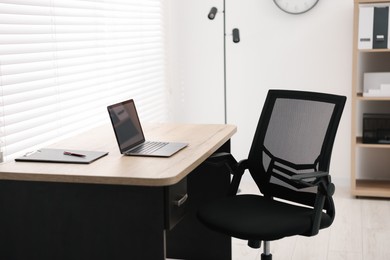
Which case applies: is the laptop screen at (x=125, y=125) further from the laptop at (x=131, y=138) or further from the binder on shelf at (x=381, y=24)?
the binder on shelf at (x=381, y=24)

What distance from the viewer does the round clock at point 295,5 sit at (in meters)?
4.93

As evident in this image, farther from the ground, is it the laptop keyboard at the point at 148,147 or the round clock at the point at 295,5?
the round clock at the point at 295,5

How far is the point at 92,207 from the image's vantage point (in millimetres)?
2535

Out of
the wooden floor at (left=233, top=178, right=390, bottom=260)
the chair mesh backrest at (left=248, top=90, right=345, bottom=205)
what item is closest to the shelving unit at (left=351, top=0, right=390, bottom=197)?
the wooden floor at (left=233, top=178, right=390, bottom=260)

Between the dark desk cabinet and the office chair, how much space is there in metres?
0.31

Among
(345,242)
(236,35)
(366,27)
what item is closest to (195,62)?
(236,35)

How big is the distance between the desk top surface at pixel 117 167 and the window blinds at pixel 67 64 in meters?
0.28

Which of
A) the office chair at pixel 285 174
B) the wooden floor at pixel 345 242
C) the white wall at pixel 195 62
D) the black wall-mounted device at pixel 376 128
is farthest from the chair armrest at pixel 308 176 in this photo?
the white wall at pixel 195 62

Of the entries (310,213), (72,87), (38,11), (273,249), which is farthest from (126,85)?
(310,213)

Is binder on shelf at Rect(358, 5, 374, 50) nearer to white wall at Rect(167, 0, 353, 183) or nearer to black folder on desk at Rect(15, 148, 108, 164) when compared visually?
white wall at Rect(167, 0, 353, 183)

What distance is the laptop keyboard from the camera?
285cm

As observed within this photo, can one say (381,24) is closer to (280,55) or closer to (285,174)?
(280,55)

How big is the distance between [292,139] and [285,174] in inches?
6.5

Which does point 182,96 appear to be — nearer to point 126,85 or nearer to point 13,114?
point 126,85
